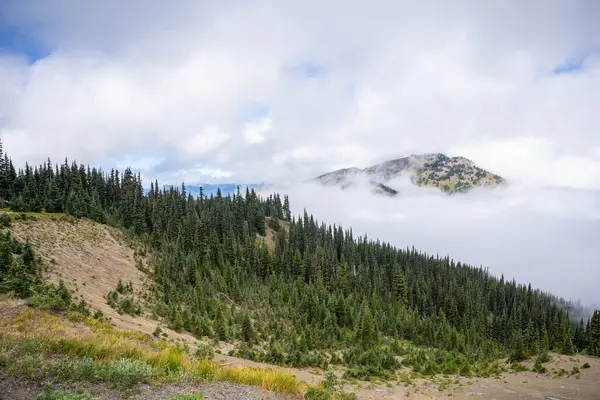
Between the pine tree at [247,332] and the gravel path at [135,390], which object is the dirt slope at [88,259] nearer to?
the pine tree at [247,332]

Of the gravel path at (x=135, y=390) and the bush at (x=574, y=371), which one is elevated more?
the gravel path at (x=135, y=390)

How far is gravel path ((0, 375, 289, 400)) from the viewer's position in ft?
40.7

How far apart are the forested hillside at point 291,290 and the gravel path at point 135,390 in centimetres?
2178

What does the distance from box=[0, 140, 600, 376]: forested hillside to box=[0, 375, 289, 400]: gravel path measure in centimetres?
2178

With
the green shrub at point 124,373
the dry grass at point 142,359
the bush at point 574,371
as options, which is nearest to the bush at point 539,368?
the bush at point 574,371

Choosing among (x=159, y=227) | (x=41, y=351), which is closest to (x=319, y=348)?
(x=41, y=351)

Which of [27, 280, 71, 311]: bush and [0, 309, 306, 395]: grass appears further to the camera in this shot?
[27, 280, 71, 311]: bush

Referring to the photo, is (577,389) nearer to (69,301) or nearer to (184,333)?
(184,333)

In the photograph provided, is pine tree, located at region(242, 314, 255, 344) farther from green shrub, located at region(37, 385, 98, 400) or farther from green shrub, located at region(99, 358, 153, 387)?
green shrub, located at region(37, 385, 98, 400)

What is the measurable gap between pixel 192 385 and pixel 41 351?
7.64m

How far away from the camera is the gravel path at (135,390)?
40.7 feet

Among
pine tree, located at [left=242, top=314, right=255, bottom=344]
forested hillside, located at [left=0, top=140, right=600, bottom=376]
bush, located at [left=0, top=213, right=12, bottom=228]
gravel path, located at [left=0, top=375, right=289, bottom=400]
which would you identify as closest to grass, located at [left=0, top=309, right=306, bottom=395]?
gravel path, located at [left=0, top=375, right=289, bottom=400]

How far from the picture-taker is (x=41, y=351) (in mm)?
15930

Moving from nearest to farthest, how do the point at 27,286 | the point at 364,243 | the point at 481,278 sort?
the point at 27,286, the point at 364,243, the point at 481,278
